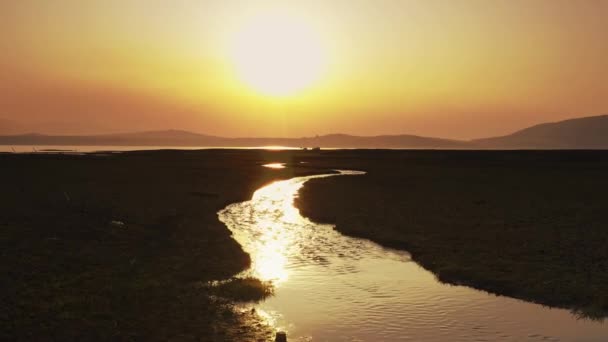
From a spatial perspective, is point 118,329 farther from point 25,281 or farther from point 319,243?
point 319,243

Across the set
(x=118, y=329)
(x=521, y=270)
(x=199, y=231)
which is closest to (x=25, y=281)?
(x=118, y=329)

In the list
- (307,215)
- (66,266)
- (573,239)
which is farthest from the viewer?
(307,215)

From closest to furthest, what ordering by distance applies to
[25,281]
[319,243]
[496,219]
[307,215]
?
[25,281] → [319,243] → [496,219] → [307,215]

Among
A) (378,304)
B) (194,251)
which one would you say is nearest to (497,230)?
(378,304)

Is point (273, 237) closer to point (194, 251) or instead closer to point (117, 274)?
point (194, 251)

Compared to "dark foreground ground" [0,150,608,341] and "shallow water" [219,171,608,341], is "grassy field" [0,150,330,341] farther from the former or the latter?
"shallow water" [219,171,608,341]

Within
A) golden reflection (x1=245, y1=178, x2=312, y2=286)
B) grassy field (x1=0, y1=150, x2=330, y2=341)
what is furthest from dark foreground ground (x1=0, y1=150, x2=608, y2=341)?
golden reflection (x1=245, y1=178, x2=312, y2=286)
